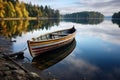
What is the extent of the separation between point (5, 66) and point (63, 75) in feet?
17.3

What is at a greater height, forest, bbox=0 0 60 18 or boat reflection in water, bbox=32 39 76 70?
forest, bbox=0 0 60 18

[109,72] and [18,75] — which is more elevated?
[18,75]

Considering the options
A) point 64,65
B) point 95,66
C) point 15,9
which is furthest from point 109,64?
point 15,9

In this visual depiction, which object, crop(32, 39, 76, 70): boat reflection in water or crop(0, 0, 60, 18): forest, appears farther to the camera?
crop(0, 0, 60, 18): forest

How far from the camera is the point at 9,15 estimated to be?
91875 mm

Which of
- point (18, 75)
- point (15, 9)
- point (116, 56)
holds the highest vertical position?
point (15, 9)

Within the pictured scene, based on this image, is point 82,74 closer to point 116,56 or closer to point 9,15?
point 116,56

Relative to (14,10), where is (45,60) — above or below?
below

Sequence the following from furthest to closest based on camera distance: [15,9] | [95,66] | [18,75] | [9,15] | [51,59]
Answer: [15,9] → [9,15] → [51,59] → [95,66] → [18,75]

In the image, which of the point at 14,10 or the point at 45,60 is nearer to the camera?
the point at 45,60

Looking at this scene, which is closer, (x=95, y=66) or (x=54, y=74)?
(x=54, y=74)

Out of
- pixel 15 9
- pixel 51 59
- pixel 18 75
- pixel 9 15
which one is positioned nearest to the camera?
pixel 18 75

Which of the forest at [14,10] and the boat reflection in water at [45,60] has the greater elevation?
the forest at [14,10]

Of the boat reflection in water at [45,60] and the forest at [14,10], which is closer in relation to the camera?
the boat reflection in water at [45,60]
